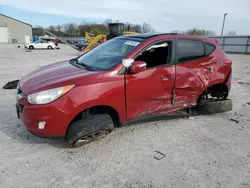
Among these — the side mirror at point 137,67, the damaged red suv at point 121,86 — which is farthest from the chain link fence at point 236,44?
the side mirror at point 137,67

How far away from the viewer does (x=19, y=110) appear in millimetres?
2988

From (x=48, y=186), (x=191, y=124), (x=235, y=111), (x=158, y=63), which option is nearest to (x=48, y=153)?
(x=48, y=186)

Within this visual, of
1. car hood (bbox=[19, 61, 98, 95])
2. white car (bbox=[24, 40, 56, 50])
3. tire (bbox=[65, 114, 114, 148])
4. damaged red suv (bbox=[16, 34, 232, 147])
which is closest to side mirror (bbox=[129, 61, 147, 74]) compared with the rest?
damaged red suv (bbox=[16, 34, 232, 147])

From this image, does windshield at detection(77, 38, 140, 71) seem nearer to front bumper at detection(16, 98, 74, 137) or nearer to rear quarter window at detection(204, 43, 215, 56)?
front bumper at detection(16, 98, 74, 137)

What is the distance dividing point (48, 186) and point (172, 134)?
212 cm

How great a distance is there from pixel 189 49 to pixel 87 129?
2.38 meters

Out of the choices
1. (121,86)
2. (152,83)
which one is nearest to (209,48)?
(152,83)

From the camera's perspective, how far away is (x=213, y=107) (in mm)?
4289

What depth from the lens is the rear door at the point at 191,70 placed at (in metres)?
3.65

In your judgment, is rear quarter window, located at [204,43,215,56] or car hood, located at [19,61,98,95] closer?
car hood, located at [19,61,98,95]

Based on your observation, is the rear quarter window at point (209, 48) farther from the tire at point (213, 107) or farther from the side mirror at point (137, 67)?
the side mirror at point (137, 67)

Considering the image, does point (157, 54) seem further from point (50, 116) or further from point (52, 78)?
point (50, 116)

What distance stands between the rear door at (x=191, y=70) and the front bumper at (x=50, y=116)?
1.96m

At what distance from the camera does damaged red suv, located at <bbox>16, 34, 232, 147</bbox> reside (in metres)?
2.71
